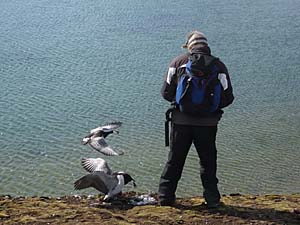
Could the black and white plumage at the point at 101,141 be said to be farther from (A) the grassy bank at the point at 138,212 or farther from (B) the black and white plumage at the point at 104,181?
(A) the grassy bank at the point at 138,212

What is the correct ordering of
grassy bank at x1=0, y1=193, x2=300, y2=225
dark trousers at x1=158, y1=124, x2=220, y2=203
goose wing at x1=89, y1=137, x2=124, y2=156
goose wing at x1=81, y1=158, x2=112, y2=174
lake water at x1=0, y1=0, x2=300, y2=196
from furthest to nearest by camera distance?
1. lake water at x1=0, y1=0, x2=300, y2=196
2. goose wing at x1=89, y1=137, x2=124, y2=156
3. goose wing at x1=81, y1=158, x2=112, y2=174
4. dark trousers at x1=158, y1=124, x2=220, y2=203
5. grassy bank at x1=0, y1=193, x2=300, y2=225

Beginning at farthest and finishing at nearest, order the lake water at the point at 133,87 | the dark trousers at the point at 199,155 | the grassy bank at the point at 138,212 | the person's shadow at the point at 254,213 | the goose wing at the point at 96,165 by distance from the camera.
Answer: the lake water at the point at 133,87 < the goose wing at the point at 96,165 < the dark trousers at the point at 199,155 < the person's shadow at the point at 254,213 < the grassy bank at the point at 138,212

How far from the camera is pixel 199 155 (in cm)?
556

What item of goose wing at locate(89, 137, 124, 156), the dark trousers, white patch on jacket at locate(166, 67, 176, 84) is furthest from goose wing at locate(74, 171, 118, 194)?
white patch on jacket at locate(166, 67, 176, 84)

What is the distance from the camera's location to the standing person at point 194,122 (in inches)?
208

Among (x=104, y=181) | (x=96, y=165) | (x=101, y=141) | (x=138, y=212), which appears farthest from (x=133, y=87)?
(x=138, y=212)

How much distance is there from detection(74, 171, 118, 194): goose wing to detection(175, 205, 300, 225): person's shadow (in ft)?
2.01

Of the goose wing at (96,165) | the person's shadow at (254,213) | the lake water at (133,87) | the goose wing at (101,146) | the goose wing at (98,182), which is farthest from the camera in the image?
the lake water at (133,87)

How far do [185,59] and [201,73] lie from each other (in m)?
0.21

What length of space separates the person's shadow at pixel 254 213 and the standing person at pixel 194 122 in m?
0.10

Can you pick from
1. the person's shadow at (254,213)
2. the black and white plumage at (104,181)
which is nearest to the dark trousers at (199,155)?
the person's shadow at (254,213)

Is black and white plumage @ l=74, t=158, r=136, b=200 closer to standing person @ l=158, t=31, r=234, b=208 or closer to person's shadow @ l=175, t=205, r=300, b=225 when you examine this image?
standing person @ l=158, t=31, r=234, b=208

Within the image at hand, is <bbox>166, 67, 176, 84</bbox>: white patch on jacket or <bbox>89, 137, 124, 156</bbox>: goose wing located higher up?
<bbox>166, 67, 176, 84</bbox>: white patch on jacket

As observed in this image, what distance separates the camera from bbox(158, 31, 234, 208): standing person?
528 centimetres
